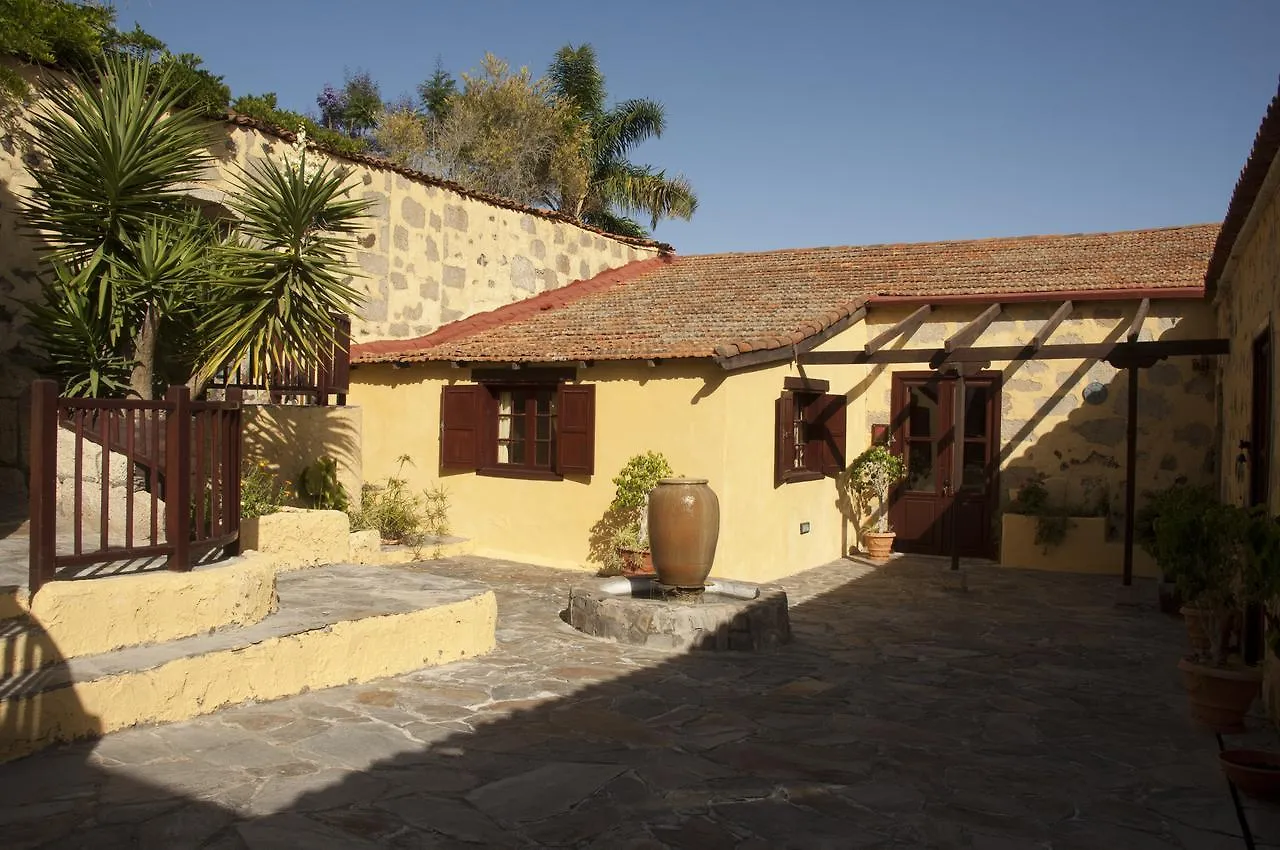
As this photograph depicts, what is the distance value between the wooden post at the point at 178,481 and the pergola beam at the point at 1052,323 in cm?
815

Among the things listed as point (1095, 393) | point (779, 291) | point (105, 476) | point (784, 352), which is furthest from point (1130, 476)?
point (105, 476)

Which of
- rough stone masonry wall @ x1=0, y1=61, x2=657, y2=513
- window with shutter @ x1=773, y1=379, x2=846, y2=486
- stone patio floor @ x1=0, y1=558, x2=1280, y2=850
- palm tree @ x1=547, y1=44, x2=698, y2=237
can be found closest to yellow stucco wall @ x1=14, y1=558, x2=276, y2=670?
stone patio floor @ x1=0, y1=558, x2=1280, y2=850

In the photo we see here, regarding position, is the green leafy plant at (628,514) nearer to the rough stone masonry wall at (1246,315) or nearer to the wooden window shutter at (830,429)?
the wooden window shutter at (830,429)

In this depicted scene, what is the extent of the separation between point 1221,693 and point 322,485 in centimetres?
815

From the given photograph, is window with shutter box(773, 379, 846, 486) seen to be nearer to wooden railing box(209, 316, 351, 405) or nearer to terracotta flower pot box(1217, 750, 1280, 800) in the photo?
wooden railing box(209, 316, 351, 405)

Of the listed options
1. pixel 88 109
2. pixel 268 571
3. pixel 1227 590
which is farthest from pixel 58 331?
pixel 1227 590

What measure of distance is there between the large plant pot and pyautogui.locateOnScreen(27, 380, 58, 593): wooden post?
6.09m

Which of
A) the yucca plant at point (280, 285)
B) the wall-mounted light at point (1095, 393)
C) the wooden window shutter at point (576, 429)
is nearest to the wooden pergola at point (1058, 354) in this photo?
the wall-mounted light at point (1095, 393)

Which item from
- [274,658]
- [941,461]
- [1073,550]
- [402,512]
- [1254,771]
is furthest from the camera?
[941,461]

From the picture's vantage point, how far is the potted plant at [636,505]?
9984 mm

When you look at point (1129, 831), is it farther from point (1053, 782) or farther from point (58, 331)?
point (58, 331)

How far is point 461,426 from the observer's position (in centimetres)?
1170

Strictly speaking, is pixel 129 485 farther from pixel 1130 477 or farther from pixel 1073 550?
pixel 1073 550

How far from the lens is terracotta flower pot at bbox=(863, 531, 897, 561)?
12.2 m
